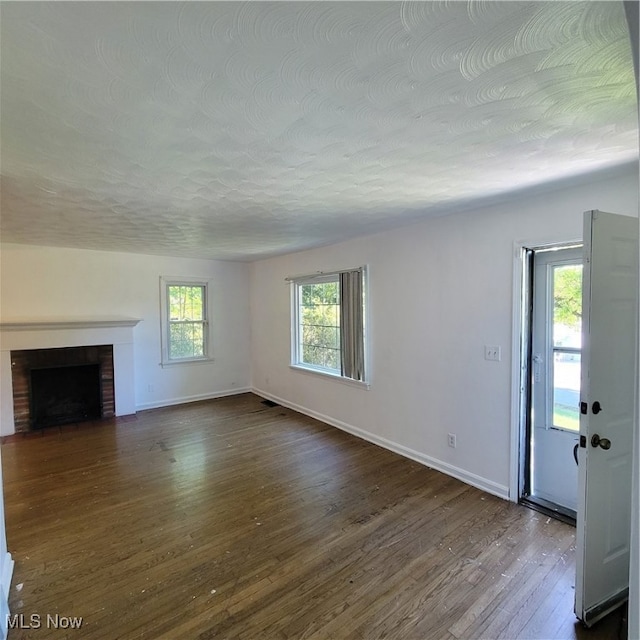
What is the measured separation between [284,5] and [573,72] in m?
1.01

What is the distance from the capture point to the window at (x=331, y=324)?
161 inches

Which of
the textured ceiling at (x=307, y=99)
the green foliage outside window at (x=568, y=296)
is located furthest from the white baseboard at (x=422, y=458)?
the textured ceiling at (x=307, y=99)

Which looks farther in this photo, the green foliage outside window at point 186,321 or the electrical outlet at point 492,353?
the green foliage outside window at point 186,321

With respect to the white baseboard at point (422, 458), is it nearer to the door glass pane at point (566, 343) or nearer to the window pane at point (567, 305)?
the door glass pane at point (566, 343)

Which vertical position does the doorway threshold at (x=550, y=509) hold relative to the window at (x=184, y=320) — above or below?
below

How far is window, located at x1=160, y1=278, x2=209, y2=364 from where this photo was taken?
5527mm

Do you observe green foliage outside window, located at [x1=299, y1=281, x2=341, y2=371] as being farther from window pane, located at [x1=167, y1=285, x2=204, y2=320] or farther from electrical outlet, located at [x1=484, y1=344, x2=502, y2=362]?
electrical outlet, located at [x1=484, y1=344, x2=502, y2=362]

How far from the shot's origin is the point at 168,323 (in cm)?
556

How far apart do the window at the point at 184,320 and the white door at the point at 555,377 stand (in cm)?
487

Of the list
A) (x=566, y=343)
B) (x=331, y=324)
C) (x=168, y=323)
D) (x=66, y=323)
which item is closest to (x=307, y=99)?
(x=566, y=343)

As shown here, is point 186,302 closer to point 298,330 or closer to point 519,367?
point 298,330

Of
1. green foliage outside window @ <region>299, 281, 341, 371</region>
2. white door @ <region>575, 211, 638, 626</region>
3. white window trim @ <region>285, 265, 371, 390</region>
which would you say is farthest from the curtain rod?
white door @ <region>575, 211, 638, 626</region>

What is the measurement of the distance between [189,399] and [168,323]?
1.31m

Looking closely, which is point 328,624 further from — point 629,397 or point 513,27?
point 513,27
